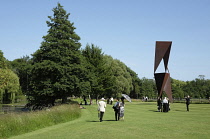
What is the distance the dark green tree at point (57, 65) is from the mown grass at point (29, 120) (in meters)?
13.6

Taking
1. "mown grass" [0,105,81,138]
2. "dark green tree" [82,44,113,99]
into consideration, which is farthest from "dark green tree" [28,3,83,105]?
"mown grass" [0,105,81,138]

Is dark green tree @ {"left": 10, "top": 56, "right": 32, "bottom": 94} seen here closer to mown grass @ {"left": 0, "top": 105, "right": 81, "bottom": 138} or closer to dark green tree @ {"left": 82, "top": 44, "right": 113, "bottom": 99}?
dark green tree @ {"left": 82, "top": 44, "right": 113, "bottom": 99}

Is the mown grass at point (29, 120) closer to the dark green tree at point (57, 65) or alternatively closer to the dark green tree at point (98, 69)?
the dark green tree at point (57, 65)

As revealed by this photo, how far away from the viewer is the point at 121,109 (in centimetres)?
1923

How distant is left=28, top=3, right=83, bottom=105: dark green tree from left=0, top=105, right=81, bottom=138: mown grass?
534 inches

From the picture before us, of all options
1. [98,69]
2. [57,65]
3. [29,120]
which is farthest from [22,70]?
Result: [29,120]

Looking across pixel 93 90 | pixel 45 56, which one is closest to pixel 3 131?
pixel 45 56

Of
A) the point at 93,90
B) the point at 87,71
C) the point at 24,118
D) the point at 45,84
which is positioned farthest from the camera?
the point at 93,90

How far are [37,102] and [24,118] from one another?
20989mm

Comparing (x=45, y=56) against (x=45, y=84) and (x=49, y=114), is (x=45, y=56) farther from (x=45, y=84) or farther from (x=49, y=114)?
(x=49, y=114)

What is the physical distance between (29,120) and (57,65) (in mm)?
18742

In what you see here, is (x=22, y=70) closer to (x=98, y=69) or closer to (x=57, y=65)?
(x=98, y=69)

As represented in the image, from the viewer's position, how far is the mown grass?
586 inches

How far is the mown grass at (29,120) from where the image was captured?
1489 cm
